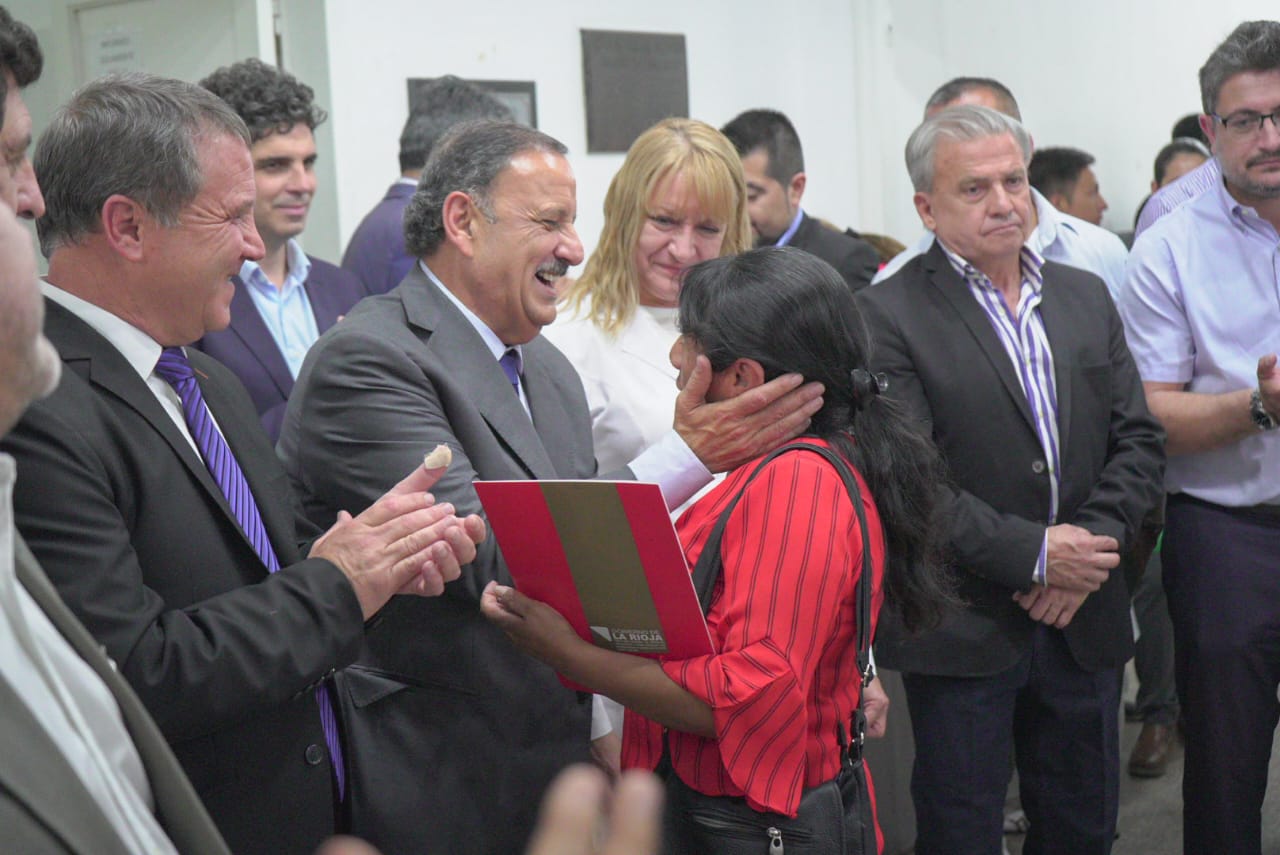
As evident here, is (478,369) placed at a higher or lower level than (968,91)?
lower

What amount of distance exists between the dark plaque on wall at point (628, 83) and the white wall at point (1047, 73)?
1.20 metres

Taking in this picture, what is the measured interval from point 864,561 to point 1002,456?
1.02 metres

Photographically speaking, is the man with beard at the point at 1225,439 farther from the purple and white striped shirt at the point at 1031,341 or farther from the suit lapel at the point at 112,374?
the suit lapel at the point at 112,374

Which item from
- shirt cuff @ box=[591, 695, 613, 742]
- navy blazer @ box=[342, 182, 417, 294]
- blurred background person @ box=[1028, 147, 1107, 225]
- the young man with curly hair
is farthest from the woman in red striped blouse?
blurred background person @ box=[1028, 147, 1107, 225]

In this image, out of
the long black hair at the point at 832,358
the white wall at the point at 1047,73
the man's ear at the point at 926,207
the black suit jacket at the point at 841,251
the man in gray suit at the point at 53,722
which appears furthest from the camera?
the white wall at the point at 1047,73

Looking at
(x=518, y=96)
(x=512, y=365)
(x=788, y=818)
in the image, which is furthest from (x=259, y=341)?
(x=518, y=96)

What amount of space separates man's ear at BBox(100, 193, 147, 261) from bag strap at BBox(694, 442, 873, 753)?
0.84 meters

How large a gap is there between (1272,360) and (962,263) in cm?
65

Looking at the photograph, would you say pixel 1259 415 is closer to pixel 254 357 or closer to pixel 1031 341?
pixel 1031 341

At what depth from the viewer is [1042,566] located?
2627 mm

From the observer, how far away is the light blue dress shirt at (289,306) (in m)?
3.48

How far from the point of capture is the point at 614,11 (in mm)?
5816

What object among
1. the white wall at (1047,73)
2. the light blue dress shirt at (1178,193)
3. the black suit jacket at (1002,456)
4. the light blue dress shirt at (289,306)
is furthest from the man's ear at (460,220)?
the white wall at (1047,73)

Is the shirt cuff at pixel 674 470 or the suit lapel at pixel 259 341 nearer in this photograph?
the shirt cuff at pixel 674 470
